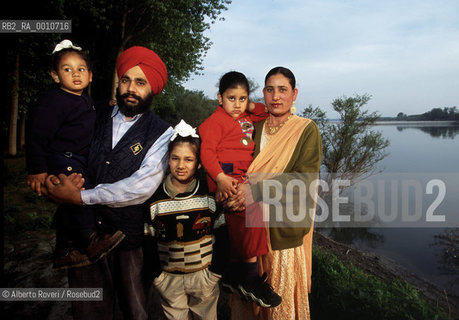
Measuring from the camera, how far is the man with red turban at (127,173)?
2.20m

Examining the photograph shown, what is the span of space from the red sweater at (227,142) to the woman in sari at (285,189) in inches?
4.3

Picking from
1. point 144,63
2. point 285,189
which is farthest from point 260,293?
point 144,63

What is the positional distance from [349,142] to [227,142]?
19227 millimetres

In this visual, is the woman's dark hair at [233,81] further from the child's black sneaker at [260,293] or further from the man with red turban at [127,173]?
the child's black sneaker at [260,293]

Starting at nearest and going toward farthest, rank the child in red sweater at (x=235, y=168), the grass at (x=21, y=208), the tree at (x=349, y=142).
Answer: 1. the child in red sweater at (x=235, y=168)
2. the grass at (x=21, y=208)
3. the tree at (x=349, y=142)

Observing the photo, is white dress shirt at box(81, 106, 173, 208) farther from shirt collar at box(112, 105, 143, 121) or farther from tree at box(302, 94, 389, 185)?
tree at box(302, 94, 389, 185)

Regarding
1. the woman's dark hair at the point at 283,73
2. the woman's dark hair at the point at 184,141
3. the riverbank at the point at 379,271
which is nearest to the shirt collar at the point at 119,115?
the woman's dark hair at the point at 184,141

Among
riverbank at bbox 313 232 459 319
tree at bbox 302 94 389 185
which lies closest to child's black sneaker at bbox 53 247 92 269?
riverbank at bbox 313 232 459 319

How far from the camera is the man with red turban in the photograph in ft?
7.20

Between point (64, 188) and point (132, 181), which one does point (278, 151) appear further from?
point (64, 188)

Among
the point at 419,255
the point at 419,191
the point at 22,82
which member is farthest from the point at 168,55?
the point at 419,191

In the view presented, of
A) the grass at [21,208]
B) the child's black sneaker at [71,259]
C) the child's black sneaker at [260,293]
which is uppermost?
the child's black sneaker at [71,259]

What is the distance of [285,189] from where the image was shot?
2.42 metres

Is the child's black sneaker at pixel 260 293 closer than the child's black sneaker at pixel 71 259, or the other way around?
the child's black sneaker at pixel 71 259
